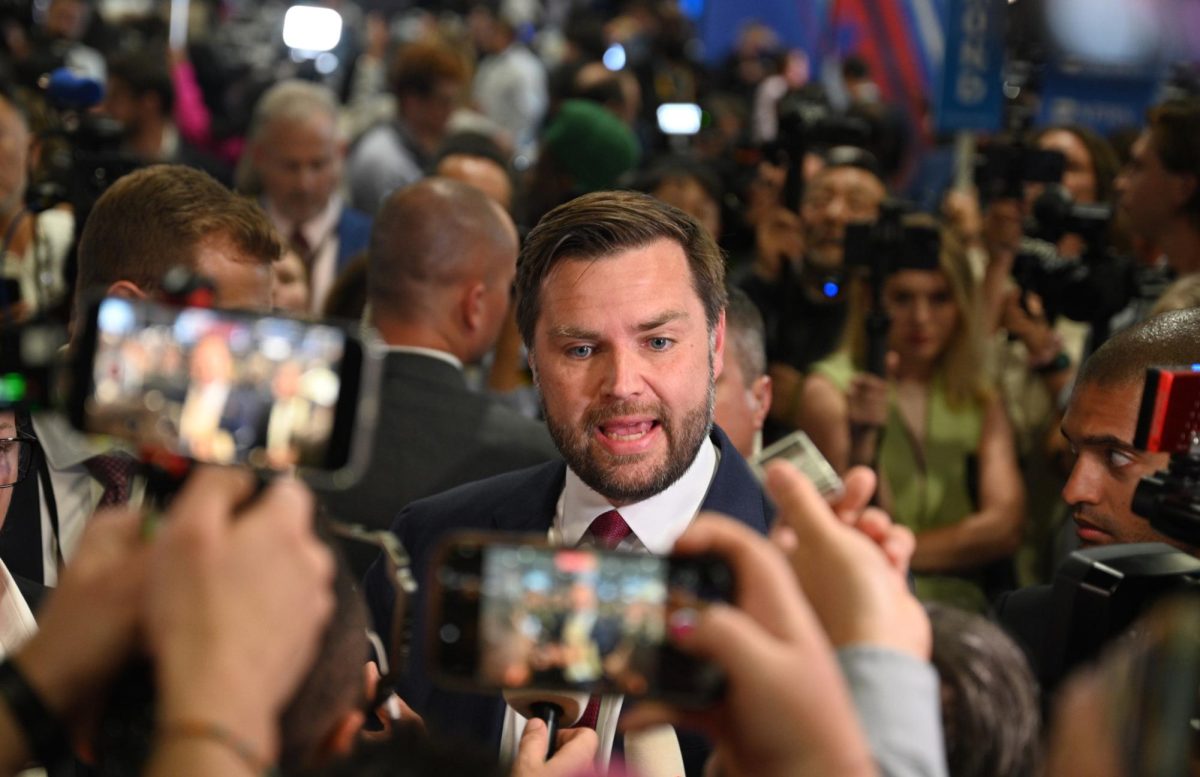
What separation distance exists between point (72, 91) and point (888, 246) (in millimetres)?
2446

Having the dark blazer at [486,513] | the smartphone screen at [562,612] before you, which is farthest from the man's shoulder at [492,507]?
the smartphone screen at [562,612]

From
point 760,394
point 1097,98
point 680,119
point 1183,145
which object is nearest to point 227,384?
point 760,394

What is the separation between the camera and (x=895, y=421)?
14.8ft

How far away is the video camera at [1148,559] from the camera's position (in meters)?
1.73

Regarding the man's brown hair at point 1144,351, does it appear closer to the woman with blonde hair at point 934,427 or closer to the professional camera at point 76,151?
the woman with blonde hair at point 934,427

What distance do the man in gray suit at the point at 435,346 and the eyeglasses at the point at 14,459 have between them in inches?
31.0

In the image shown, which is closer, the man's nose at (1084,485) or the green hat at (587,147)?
the man's nose at (1084,485)

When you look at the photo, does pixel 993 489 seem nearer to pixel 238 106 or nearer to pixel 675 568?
pixel 675 568

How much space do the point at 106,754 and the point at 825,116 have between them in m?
4.83

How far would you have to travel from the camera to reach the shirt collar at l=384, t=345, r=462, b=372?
138 inches

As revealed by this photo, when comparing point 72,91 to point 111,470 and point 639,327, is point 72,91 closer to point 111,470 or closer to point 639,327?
point 111,470

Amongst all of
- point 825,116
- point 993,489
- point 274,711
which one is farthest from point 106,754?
point 825,116

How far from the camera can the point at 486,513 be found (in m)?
2.70

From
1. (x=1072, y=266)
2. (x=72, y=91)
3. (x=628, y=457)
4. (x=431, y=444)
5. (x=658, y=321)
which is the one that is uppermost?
(x=72, y=91)
